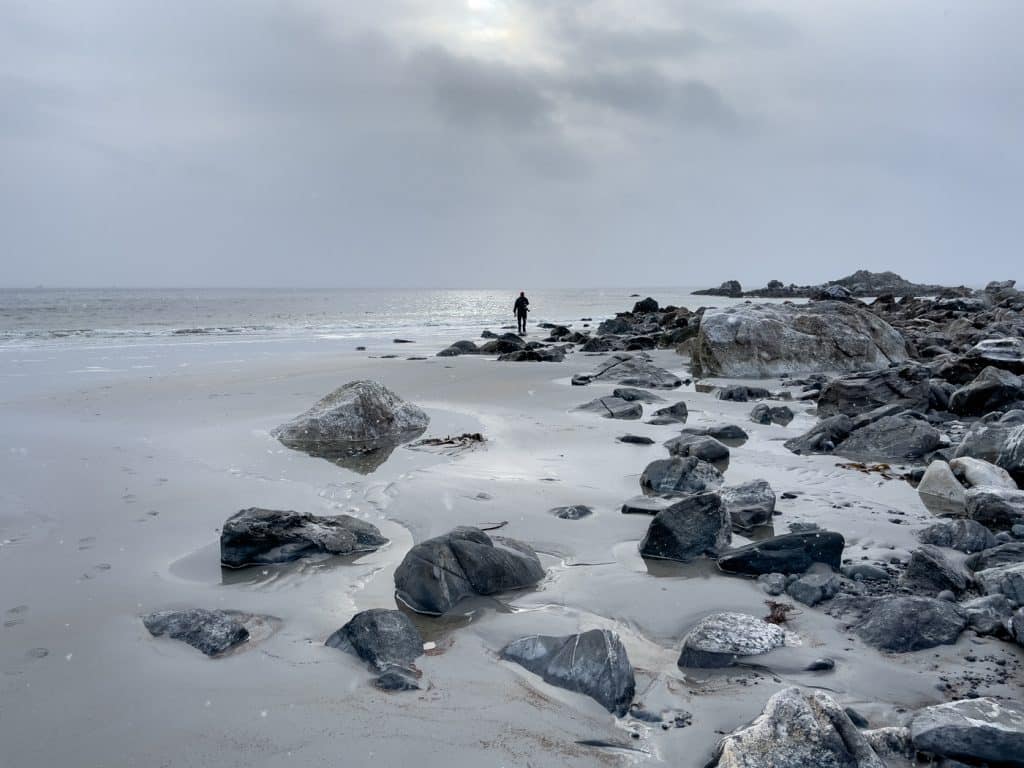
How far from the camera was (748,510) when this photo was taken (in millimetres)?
5570

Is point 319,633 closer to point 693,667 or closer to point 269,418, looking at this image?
point 693,667

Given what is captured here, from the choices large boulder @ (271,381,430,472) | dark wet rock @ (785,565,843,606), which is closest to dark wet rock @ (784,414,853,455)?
dark wet rock @ (785,565,843,606)

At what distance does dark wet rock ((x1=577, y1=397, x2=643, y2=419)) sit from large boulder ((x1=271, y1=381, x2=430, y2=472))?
249 centimetres

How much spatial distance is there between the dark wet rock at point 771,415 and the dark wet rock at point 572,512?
15.1 feet

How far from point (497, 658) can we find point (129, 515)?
149 inches

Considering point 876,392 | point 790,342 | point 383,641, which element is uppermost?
point 790,342

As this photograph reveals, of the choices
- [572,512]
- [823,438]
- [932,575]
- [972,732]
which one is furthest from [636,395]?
[972,732]

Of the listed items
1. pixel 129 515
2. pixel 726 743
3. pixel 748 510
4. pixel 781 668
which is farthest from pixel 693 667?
pixel 129 515

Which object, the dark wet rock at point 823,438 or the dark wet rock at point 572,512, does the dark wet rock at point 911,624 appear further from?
the dark wet rock at point 823,438

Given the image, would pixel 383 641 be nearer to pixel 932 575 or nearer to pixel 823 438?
pixel 932 575

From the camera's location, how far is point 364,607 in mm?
4191

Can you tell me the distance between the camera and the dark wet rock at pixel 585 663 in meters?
3.18

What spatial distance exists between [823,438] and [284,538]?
5856 millimetres

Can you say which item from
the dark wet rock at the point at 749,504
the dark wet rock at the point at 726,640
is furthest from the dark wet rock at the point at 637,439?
the dark wet rock at the point at 726,640
